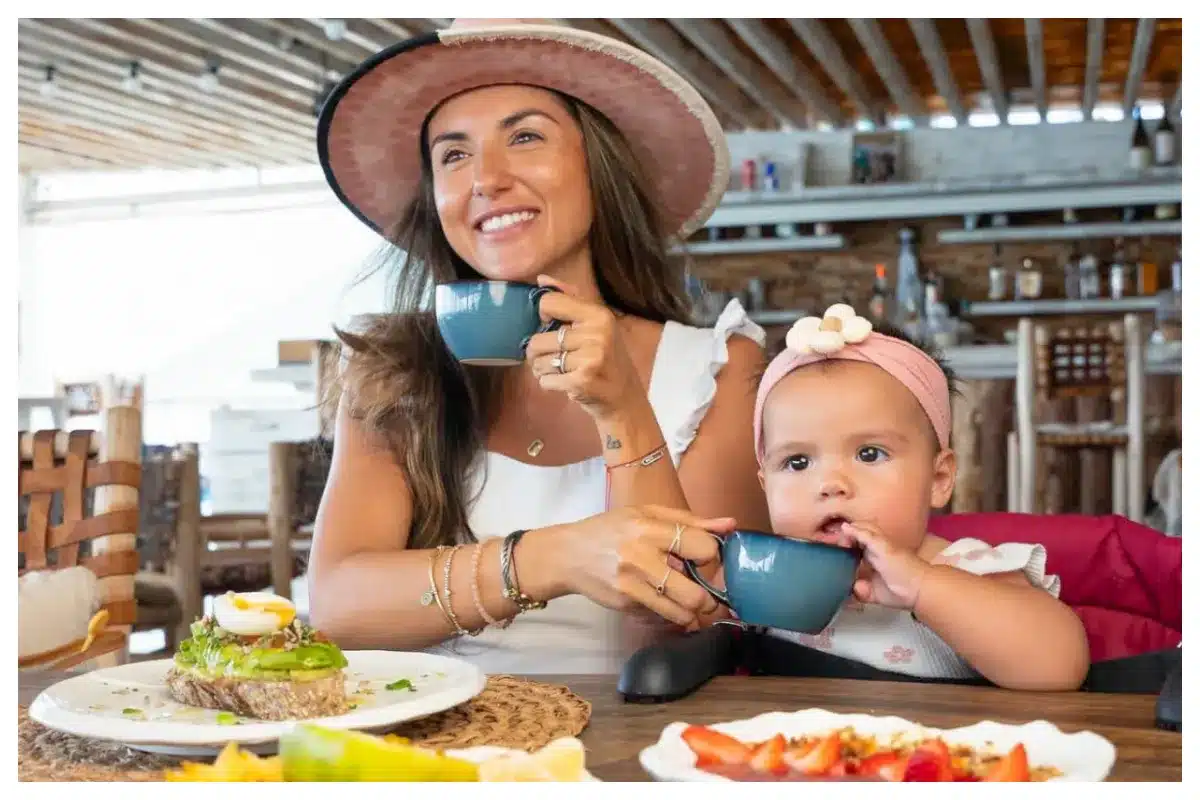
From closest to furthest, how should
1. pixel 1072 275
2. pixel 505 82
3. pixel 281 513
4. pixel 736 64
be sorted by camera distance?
1. pixel 505 82
2. pixel 281 513
3. pixel 736 64
4. pixel 1072 275

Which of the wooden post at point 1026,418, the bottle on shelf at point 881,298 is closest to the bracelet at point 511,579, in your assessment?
the wooden post at point 1026,418

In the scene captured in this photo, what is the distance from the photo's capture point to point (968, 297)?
776cm

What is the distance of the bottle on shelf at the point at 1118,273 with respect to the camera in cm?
711

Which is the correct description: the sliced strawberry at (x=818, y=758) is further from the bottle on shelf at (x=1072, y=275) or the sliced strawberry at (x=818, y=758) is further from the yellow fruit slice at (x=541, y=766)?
the bottle on shelf at (x=1072, y=275)

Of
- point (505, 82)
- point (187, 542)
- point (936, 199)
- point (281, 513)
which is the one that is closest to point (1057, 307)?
point (936, 199)

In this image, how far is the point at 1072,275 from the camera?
24.0ft

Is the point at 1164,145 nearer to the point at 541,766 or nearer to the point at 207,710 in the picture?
the point at 207,710

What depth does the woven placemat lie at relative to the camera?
797mm

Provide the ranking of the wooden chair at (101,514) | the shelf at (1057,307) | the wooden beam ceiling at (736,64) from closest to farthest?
the wooden chair at (101,514) < the wooden beam ceiling at (736,64) < the shelf at (1057,307)

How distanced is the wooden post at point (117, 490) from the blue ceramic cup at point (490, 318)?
74 centimetres

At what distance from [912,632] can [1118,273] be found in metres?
6.41

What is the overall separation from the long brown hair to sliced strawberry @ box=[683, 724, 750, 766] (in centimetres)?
84
